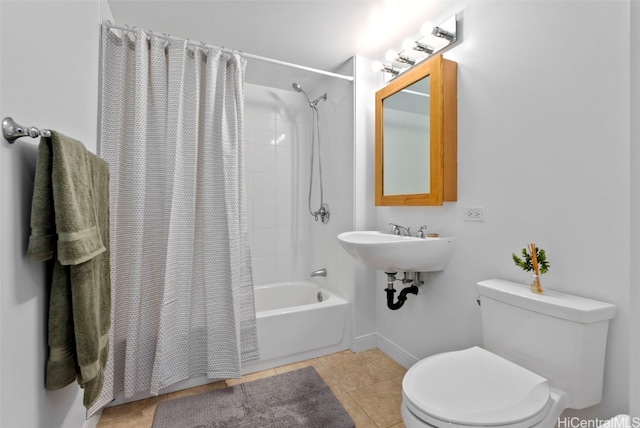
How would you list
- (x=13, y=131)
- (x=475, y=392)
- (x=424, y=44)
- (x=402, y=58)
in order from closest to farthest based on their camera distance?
(x=13, y=131)
(x=475, y=392)
(x=424, y=44)
(x=402, y=58)

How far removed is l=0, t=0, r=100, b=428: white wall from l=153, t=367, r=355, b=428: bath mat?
0.60m

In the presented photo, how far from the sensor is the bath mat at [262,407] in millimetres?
1517

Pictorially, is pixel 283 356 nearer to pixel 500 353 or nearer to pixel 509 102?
pixel 500 353

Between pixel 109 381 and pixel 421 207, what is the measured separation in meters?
1.93

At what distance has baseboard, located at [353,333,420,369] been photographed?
2024 mm

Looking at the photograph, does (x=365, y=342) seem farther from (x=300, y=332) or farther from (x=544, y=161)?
(x=544, y=161)

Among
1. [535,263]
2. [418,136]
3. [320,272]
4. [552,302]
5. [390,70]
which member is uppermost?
[390,70]

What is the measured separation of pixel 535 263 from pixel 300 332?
Answer: 4.73 feet

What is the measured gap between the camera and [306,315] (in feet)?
6.86

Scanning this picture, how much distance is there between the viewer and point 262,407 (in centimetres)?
163

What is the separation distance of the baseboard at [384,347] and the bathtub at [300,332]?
0.34ft

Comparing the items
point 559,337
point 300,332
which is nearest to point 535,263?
point 559,337

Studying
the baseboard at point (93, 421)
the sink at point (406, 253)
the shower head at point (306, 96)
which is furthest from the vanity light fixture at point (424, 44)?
the baseboard at point (93, 421)

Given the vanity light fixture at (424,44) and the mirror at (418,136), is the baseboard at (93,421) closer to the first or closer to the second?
the mirror at (418,136)
